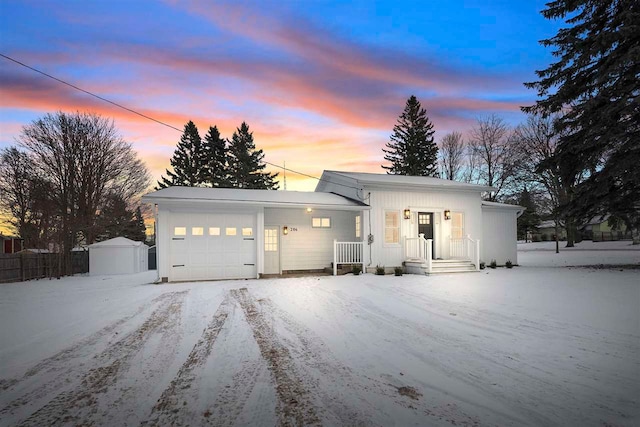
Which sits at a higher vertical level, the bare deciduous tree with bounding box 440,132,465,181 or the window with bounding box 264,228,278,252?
the bare deciduous tree with bounding box 440,132,465,181

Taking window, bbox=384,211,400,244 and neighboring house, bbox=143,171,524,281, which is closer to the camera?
neighboring house, bbox=143,171,524,281

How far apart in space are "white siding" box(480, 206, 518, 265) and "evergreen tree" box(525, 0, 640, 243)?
2686 mm

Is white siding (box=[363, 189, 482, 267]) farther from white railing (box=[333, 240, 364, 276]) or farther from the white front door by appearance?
the white front door

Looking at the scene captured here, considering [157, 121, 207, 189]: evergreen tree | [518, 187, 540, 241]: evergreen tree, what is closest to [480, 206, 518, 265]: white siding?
[518, 187, 540, 241]: evergreen tree

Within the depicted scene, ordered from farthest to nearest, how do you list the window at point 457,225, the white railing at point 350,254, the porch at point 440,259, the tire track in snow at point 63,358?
Result: the window at point 457,225 → the white railing at point 350,254 → the porch at point 440,259 → the tire track in snow at point 63,358

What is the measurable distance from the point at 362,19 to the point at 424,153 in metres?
26.0

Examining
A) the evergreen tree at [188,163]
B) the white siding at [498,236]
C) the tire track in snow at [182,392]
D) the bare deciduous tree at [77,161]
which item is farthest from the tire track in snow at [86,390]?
the evergreen tree at [188,163]

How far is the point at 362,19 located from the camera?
403 inches

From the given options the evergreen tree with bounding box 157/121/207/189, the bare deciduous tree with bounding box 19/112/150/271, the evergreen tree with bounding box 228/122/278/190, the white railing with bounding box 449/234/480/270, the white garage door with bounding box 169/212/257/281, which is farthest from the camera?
the evergreen tree with bounding box 228/122/278/190

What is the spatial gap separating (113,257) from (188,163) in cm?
1864

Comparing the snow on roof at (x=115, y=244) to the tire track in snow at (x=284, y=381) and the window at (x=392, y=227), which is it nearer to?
the window at (x=392, y=227)

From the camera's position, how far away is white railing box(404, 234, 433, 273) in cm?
1229

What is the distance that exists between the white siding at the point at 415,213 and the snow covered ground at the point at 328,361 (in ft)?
17.5

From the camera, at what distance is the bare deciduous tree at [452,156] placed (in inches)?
1320
